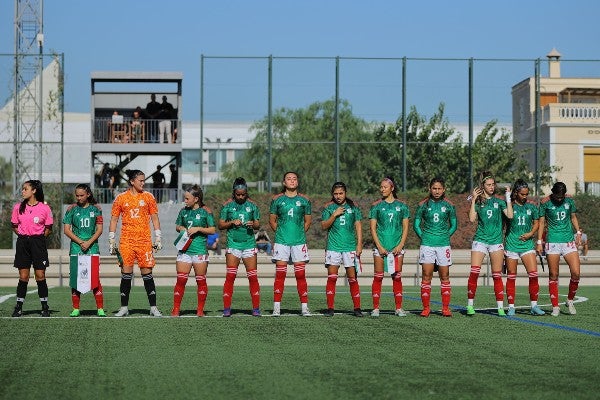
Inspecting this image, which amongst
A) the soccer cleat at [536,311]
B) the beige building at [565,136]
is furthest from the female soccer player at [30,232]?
the beige building at [565,136]

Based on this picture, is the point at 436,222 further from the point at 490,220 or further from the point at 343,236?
the point at 343,236

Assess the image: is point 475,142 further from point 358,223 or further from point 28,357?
point 28,357

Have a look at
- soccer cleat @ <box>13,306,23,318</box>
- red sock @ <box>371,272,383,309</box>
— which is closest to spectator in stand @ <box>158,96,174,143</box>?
soccer cleat @ <box>13,306,23,318</box>

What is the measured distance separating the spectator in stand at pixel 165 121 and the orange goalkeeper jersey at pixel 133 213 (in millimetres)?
26153

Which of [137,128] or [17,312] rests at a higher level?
[137,128]

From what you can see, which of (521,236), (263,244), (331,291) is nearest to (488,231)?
(521,236)

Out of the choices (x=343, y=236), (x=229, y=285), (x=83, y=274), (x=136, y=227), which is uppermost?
(x=136, y=227)

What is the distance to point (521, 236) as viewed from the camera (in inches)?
640

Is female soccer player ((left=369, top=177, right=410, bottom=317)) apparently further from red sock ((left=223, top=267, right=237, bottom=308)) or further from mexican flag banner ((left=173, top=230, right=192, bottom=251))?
mexican flag banner ((left=173, top=230, right=192, bottom=251))

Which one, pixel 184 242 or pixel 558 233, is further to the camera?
pixel 558 233

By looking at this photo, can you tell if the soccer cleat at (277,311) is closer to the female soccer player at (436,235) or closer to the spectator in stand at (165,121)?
the female soccer player at (436,235)

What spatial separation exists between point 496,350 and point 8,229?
111 feet

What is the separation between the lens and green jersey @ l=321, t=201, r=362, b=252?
16.0 metres

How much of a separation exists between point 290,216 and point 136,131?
2646cm
